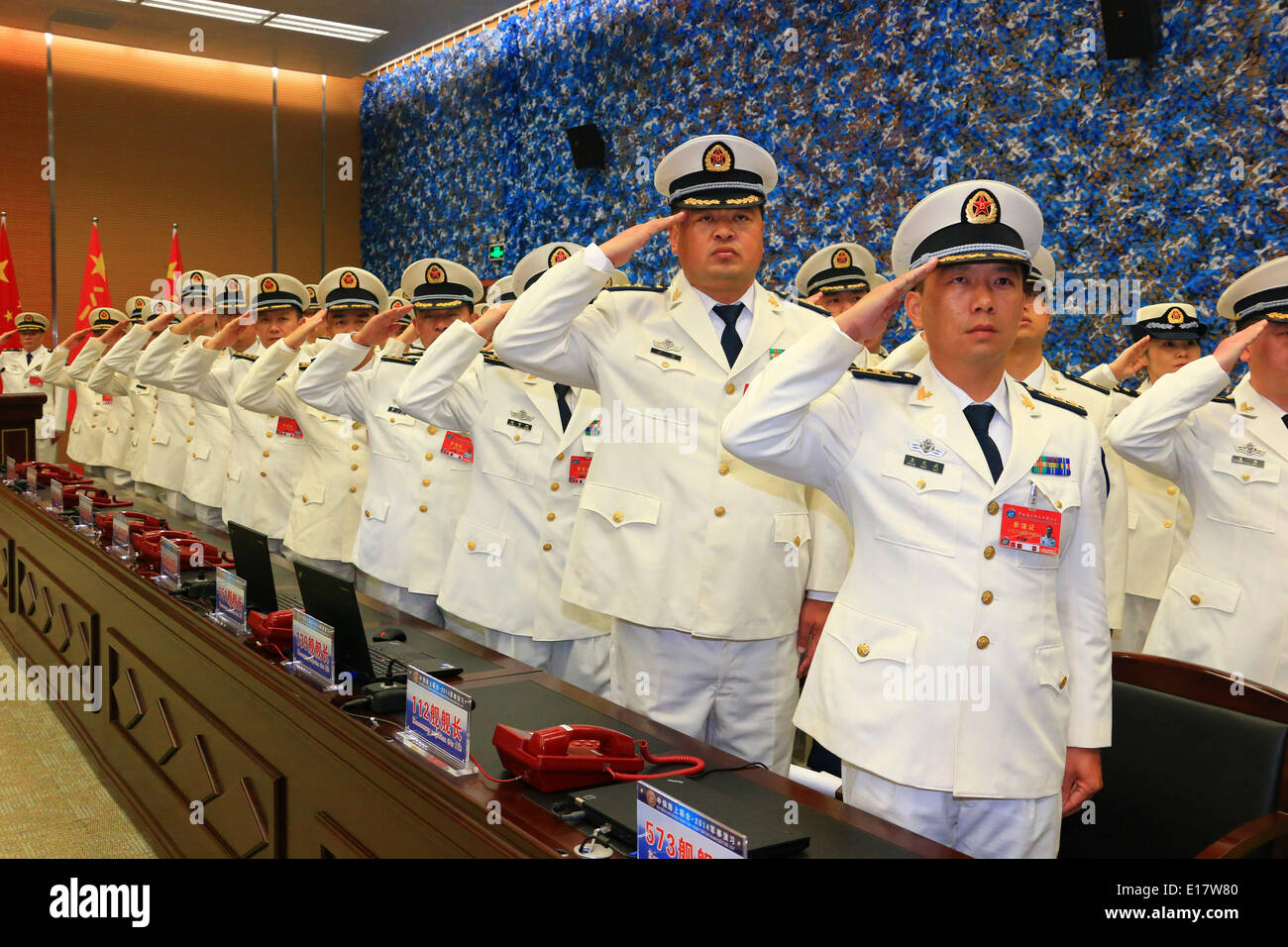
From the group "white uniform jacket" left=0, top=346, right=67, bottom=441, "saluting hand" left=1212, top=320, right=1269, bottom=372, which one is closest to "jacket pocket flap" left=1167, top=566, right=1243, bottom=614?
"saluting hand" left=1212, top=320, right=1269, bottom=372

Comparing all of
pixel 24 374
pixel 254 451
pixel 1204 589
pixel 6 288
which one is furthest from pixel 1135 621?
pixel 6 288

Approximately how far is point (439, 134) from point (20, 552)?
23.0 ft

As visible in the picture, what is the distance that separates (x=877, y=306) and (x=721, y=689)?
101cm

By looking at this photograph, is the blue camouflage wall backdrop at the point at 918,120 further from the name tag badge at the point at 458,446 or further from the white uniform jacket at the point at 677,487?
the name tag badge at the point at 458,446

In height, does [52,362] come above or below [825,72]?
below

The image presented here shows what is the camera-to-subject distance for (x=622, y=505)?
94.1 inches

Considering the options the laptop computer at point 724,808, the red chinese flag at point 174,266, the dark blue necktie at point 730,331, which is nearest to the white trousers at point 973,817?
the laptop computer at point 724,808

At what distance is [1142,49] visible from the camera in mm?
4496

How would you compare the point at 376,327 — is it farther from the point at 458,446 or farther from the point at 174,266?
the point at 174,266

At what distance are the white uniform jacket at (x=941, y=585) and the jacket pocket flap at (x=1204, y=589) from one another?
110 cm

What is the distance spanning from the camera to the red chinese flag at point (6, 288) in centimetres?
996
